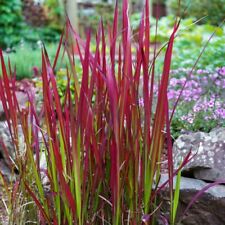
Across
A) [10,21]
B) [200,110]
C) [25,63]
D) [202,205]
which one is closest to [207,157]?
[202,205]

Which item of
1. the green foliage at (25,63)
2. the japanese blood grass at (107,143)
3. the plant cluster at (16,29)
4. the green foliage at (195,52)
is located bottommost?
the plant cluster at (16,29)

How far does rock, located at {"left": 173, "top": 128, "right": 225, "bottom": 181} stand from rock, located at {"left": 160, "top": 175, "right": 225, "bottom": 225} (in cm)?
10

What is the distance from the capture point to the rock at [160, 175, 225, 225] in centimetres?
195

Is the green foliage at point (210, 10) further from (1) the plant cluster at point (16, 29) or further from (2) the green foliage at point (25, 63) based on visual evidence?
(2) the green foliage at point (25, 63)

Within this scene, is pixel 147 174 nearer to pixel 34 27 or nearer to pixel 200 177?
pixel 200 177

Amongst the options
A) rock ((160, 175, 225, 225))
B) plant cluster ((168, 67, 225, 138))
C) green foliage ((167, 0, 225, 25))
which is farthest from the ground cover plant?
green foliage ((167, 0, 225, 25))

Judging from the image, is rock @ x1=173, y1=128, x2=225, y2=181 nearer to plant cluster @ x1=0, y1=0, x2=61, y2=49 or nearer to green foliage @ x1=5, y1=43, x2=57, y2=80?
green foliage @ x1=5, y1=43, x2=57, y2=80

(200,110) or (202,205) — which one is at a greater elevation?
(200,110)

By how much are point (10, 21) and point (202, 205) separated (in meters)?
8.06

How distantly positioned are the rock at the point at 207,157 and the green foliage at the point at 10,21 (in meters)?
7.41

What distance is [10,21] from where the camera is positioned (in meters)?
9.35

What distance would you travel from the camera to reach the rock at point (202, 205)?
1.95 meters

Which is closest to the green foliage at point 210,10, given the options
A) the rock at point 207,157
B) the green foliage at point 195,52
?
the green foliage at point 195,52

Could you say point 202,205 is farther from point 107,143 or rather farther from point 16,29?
point 16,29
